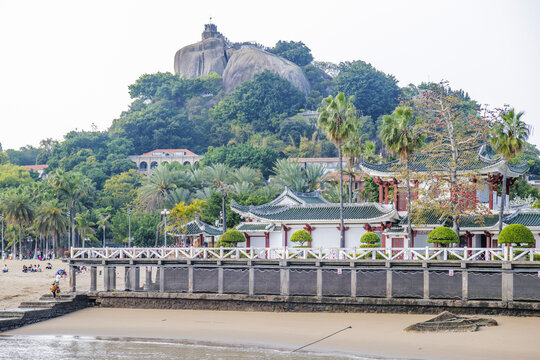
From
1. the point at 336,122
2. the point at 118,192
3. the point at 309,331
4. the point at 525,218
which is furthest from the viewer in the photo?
the point at 118,192

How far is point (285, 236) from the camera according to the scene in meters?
62.5

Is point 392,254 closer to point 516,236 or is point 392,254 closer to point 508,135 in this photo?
point 516,236

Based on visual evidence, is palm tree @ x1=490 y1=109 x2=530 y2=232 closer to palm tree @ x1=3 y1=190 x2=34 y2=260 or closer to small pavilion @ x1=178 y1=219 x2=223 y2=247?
small pavilion @ x1=178 y1=219 x2=223 y2=247

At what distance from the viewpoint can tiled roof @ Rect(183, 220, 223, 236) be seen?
7469cm

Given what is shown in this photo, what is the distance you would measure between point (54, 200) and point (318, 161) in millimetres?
67775

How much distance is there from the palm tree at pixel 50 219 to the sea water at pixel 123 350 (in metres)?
55.0

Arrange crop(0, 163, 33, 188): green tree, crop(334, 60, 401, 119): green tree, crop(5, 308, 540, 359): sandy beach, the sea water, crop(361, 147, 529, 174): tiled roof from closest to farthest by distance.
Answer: crop(5, 308, 540, 359): sandy beach → the sea water → crop(361, 147, 529, 174): tiled roof → crop(0, 163, 33, 188): green tree → crop(334, 60, 401, 119): green tree

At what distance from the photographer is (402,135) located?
53.6 m

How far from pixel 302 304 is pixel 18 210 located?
63.4m

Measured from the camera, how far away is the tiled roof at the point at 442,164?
54844 mm

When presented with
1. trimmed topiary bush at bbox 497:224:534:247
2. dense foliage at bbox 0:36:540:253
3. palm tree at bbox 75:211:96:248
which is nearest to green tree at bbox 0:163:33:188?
dense foliage at bbox 0:36:540:253

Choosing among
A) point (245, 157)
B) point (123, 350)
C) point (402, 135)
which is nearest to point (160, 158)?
point (245, 157)

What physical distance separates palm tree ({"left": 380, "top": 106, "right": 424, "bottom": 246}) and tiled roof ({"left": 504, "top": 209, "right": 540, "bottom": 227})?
7.37 metres

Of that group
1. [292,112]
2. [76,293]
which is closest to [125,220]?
[76,293]
